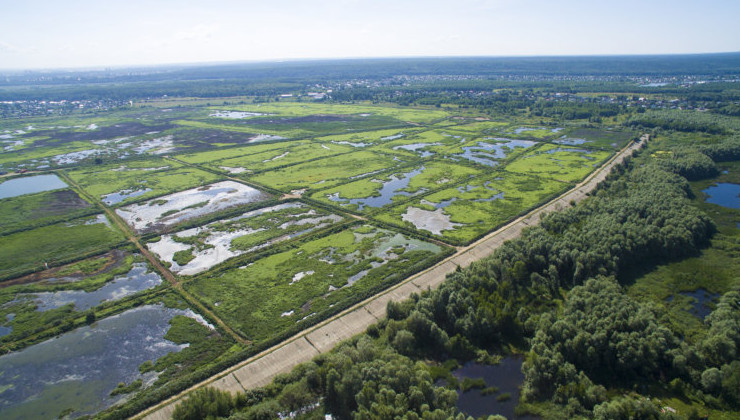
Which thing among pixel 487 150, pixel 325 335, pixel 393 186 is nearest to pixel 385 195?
pixel 393 186

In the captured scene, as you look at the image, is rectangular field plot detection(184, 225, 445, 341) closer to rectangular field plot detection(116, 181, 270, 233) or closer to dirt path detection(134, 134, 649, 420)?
dirt path detection(134, 134, 649, 420)

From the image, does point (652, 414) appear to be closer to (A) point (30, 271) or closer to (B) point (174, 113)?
(A) point (30, 271)

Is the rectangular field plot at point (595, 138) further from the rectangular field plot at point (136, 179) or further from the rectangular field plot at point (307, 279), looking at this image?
the rectangular field plot at point (136, 179)

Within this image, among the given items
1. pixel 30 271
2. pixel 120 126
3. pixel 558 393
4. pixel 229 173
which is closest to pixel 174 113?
pixel 120 126

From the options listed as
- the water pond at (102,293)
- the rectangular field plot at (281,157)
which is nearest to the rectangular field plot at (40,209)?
the water pond at (102,293)

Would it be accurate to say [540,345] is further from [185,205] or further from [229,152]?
[229,152]
